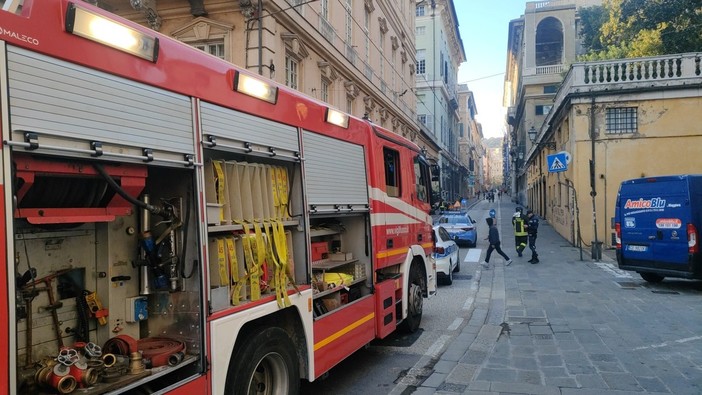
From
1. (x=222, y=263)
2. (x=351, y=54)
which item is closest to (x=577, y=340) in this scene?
(x=222, y=263)

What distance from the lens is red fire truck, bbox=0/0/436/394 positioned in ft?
8.01

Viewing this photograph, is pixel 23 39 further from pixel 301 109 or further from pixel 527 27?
pixel 527 27

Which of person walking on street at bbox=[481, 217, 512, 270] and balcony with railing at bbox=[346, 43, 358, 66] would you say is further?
balcony with railing at bbox=[346, 43, 358, 66]

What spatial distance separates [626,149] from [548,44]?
109ft

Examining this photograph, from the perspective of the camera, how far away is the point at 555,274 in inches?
524

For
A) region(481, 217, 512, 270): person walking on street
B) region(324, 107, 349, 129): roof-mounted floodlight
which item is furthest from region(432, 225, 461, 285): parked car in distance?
region(324, 107, 349, 129): roof-mounted floodlight

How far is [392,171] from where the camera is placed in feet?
23.6

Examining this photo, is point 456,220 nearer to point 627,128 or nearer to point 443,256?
point 627,128

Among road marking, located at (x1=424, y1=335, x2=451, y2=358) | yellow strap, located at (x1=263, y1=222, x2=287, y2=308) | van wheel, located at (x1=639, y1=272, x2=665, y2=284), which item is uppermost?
yellow strap, located at (x1=263, y1=222, x2=287, y2=308)

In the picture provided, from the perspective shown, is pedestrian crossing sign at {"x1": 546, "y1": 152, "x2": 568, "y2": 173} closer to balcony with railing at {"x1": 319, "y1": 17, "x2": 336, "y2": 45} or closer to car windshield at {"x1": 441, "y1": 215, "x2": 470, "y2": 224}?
car windshield at {"x1": 441, "y1": 215, "x2": 470, "y2": 224}

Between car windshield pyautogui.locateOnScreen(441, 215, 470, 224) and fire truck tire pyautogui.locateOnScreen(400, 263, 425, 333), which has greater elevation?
car windshield pyautogui.locateOnScreen(441, 215, 470, 224)

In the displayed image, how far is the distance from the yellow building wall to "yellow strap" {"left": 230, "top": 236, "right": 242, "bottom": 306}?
1630 centimetres

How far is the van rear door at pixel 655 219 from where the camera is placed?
33.4 feet

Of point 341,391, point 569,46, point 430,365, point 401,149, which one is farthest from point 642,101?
point 569,46
